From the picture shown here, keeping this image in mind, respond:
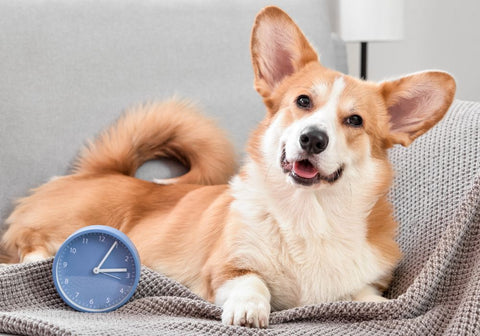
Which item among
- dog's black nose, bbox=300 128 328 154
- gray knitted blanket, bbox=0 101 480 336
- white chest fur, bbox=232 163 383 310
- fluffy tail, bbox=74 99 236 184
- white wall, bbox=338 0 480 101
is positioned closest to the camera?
gray knitted blanket, bbox=0 101 480 336

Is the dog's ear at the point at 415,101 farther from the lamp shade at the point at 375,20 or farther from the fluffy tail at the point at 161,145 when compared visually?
the lamp shade at the point at 375,20

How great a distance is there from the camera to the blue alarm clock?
1.08m

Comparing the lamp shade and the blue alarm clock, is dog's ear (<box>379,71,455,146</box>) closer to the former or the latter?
the blue alarm clock

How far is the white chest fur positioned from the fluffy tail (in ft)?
1.50

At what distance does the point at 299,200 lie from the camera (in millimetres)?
1187

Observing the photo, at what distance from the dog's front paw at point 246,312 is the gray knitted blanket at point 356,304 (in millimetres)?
25

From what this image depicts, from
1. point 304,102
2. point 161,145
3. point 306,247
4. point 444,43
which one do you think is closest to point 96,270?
point 306,247

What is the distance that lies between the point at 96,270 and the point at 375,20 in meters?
1.54

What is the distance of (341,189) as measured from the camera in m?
1.19

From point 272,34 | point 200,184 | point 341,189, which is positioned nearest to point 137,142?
point 200,184

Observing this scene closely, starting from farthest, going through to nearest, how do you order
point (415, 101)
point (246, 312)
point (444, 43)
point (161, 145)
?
point (444, 43)
point (161, 145)
point (415, 101)
point (246, 312)

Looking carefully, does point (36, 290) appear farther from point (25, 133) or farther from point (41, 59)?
point (41, 59)

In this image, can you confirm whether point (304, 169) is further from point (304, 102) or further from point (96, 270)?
point (96, 270)

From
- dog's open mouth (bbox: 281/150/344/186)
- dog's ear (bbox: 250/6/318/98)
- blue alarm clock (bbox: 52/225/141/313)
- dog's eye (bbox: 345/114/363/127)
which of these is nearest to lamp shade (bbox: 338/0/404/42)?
dog's ear (bbox: 250/6/318/98)
